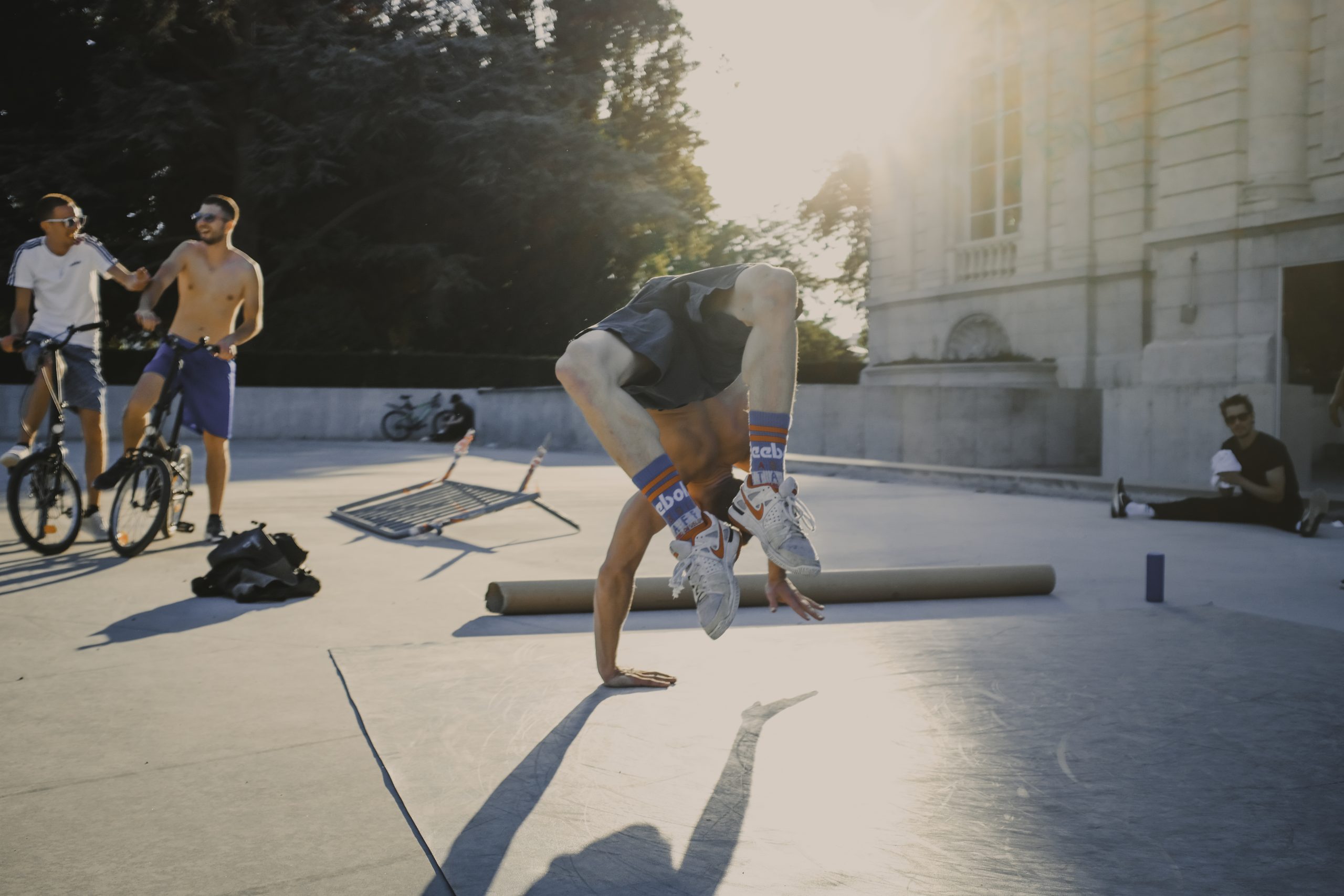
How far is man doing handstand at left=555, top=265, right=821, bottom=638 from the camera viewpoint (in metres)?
3.03

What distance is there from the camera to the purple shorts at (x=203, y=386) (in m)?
6.78

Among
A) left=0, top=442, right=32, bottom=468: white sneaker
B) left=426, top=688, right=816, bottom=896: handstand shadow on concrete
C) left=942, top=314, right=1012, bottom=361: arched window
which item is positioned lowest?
left=426, top=688, right=816, bottom=896: handstand shadow on concrete

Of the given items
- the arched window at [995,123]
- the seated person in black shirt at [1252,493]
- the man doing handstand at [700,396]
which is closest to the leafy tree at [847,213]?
the arched window at [995,123]

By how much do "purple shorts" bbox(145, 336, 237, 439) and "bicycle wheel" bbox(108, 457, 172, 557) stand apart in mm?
380

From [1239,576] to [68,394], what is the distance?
6759 mm

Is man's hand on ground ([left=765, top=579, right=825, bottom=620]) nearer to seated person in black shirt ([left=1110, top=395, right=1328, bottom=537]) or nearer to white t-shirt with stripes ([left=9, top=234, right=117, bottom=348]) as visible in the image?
white t-shirt with stripes ([left=9, top=234, right=117, bottom=348])

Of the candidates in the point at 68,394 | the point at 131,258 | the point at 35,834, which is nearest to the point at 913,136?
the point at 131,258

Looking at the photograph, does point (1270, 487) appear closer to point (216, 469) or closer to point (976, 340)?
point (216, 469)

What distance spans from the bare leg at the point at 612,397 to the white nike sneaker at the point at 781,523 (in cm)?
31

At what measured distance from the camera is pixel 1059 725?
3.13m

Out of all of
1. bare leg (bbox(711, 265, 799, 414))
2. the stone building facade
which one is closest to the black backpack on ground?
bare leg (bbox(711, 265, 799, 414))

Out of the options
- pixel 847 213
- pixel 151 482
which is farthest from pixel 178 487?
pixel 847 213

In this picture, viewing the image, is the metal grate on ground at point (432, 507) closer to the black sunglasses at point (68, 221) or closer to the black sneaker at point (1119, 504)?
the black sunglasses at point (68, 221)

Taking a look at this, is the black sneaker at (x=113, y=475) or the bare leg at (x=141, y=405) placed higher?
the bare leg at (x=141, y=405)
